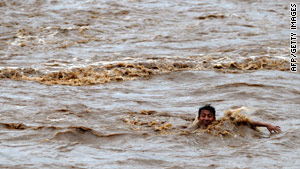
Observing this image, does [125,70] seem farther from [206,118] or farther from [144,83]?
[206,118]

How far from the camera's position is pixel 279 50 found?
19.2 meters

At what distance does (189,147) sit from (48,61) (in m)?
9.18

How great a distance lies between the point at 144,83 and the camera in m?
15.5

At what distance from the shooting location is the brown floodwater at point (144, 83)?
9.45m

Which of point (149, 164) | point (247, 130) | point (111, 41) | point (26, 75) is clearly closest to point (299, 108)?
point (247, 130)

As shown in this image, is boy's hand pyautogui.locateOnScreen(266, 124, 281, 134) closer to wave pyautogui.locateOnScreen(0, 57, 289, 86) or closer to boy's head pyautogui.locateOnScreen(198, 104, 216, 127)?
boy's head pyautogui.locateOnScreen(198, 104, 216, 127)

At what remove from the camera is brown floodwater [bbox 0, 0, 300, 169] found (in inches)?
372

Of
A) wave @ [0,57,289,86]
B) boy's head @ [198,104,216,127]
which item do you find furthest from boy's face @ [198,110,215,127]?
wave @ [0,57,289,86]

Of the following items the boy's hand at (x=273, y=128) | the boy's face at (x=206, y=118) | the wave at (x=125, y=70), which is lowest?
the boy's hand at (x=273, y=128)

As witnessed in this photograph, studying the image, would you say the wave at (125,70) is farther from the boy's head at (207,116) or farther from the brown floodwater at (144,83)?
the boy's head at (207,116)

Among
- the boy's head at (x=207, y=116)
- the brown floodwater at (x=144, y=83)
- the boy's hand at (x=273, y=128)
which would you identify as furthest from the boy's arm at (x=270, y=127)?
the boy's head at (x=207, y=116)

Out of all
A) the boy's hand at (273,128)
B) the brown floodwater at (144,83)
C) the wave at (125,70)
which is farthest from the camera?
the wave at (125,70)

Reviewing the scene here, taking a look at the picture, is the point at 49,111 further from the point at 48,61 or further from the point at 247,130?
the point at 48,61

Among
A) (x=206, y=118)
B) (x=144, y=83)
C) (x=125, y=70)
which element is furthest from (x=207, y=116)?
(x=125, y=70)
